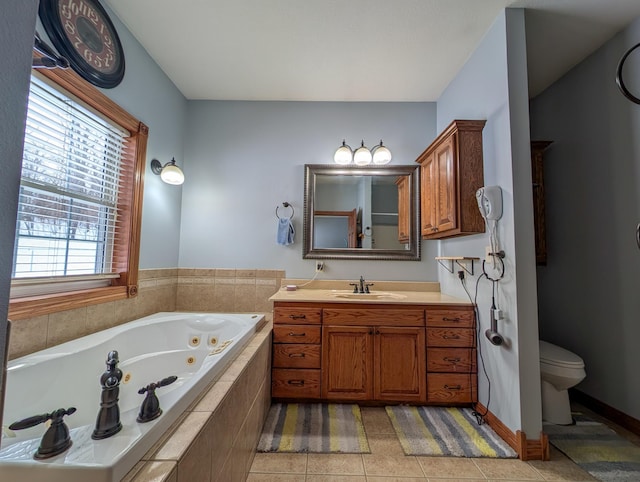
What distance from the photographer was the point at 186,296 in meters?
2.62

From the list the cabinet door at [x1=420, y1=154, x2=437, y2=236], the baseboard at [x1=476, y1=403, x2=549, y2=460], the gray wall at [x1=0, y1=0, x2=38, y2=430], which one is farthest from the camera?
the cabinet door at [x1=420, y1=154, x2=437, y2=236]

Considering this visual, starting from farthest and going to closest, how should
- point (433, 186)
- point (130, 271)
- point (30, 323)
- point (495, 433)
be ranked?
point (433, 186) → point (130, 271) → point (495, 433) → point (30, 323)

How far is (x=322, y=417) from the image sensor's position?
1.87 meters

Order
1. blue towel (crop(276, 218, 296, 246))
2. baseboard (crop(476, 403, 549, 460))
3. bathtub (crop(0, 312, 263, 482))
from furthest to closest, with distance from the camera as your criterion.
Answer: blue towel (crop(276, 218, 296, 246))
baseboard (crop(476, 403, 549, 460))
bathtub (crop(0, 312, 263, 482))

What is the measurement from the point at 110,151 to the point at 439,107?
2879 millimetres

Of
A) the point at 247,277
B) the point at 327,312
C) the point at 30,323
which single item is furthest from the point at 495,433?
the point at 30,323

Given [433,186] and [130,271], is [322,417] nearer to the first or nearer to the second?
[130,271]

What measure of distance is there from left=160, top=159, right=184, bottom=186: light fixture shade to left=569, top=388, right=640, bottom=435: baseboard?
12.1ft

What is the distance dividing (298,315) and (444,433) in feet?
4.02

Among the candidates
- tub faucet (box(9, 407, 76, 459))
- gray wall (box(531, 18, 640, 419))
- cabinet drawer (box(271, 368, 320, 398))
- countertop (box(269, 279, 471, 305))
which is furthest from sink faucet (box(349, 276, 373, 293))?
tub faucet (box(9, 407, 76, 459))

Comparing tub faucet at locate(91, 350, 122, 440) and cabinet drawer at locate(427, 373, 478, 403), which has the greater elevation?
tub faucet at locate(91, 350, 122, 440)

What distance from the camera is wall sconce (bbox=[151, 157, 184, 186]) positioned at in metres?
2.26

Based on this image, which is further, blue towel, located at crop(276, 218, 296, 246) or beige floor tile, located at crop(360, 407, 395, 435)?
blue towel, located at crop(276, 218, 296, 246)

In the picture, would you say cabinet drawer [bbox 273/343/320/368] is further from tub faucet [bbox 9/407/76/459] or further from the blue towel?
tub faucet [bbox 9/407/76/459]
